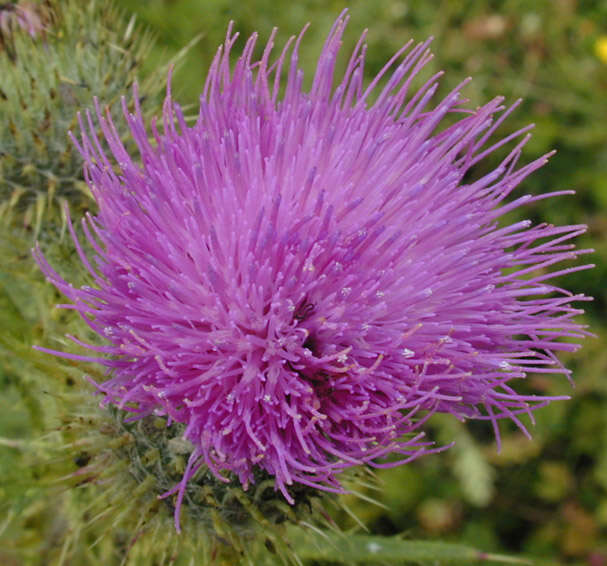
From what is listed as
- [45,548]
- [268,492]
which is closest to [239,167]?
[268,492]

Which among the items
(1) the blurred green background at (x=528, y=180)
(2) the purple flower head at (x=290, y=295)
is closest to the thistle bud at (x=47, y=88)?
(2) the purple flower head at (x=290, y=295)

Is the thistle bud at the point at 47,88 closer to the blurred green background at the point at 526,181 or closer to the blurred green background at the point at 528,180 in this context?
the blurred green background at the point at 526,181

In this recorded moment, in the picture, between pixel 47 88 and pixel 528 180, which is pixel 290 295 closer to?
pixel 47 88

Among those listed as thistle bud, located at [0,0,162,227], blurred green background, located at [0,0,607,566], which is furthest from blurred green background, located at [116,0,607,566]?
thistle bud, located at [0,0,162,227]

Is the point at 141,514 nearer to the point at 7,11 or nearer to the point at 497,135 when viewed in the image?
the point at 7,11

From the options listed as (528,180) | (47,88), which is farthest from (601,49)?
(47,88)

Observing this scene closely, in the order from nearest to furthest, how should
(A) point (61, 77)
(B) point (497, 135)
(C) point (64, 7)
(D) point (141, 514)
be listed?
(D) point (141, 514) < (A) point (61, 77) < (C) point (64, 7) < (B) point (497, 135)
